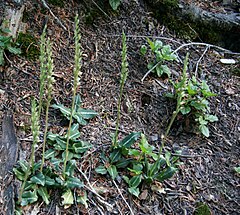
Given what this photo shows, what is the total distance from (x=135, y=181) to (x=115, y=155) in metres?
0.28

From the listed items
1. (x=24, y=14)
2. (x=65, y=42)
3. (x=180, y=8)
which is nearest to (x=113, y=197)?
(x=65, y=42)

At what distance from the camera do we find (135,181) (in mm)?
3131

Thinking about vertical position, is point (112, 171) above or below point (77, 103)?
below

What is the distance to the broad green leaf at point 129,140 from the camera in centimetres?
328

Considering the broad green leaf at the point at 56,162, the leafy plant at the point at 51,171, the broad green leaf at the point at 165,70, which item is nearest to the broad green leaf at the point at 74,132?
the leafy plant at the point at 51,171

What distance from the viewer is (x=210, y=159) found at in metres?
3.61

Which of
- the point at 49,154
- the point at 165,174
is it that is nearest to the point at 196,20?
the point at 165,174

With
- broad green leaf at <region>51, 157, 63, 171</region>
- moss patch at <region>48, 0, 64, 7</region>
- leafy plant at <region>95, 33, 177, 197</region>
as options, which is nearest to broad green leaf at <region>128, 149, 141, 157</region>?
leafy plant at <region>95, 33, 177, 197</region>

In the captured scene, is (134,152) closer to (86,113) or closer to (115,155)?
(115,155)

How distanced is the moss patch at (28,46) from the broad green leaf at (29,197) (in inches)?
58.6

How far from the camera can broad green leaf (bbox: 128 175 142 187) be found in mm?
3127

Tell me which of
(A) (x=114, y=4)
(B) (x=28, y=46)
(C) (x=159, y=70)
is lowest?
(B) (x=28, y=46)

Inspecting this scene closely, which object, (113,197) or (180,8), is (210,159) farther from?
(180,8)

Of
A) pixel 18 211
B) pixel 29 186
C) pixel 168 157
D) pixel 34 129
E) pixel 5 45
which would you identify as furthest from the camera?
pixel 5 45
